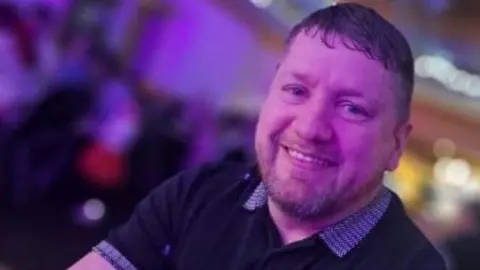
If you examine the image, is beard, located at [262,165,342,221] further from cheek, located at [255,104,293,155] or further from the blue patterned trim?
the blue patterned trim

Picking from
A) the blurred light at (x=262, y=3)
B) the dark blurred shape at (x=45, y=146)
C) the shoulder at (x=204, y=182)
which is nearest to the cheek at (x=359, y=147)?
the shoulder at (x=204, y=182)

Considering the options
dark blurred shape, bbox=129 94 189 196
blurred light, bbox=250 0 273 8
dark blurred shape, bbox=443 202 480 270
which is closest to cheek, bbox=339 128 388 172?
dark blurred shape, bbox=443 202 480 270

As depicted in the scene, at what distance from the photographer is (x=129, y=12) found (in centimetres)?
269

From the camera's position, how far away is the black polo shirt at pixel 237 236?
89 centimetres

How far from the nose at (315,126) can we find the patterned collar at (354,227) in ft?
0.35

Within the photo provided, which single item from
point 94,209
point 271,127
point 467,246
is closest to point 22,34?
point 94,209

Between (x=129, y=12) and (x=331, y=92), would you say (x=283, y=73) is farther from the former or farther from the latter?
(x=129, y=12)

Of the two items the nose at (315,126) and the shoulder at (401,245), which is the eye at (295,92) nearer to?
the nose at (315,126)

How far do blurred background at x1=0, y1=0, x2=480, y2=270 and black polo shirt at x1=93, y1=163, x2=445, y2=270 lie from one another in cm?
121

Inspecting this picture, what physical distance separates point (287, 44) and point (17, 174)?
2.22m

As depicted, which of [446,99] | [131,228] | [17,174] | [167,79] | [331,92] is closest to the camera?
[331,92]

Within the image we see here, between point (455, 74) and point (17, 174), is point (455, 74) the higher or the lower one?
the higher one

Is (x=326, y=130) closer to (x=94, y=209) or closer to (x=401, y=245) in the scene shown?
(x=401, y=245)

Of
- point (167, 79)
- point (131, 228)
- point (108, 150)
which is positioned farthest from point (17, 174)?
point (131, 228)
